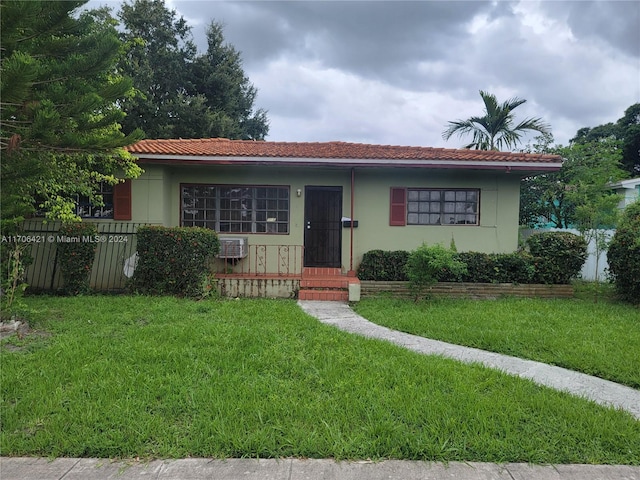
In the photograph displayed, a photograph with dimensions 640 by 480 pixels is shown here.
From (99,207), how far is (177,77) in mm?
14198

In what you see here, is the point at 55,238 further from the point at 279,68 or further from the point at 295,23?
the point at 279,68

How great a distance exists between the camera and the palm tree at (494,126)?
535 inches

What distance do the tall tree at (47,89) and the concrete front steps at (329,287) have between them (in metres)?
4.27

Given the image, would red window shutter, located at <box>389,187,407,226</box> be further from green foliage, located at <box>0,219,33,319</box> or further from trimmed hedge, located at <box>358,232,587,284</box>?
green foliage, located at <box>0,219,33,319</box>

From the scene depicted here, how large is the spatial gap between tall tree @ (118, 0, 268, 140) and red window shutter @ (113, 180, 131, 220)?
11.2 metres

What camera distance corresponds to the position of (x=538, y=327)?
5.50 meters

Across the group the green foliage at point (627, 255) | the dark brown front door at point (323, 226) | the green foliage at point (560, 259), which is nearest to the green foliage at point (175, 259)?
the dark brown front door at point (323, 226)

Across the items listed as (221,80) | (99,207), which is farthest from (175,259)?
(221,80)

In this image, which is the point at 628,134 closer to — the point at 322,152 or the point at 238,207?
the point at 322,152

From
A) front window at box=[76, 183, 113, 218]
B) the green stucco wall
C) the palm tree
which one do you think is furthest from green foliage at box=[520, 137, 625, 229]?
front window at box=[76, 183, 113, 218]

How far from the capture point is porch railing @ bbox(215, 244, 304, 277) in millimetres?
9070

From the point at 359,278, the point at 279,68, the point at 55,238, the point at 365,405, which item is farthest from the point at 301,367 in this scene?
the point at 279,68

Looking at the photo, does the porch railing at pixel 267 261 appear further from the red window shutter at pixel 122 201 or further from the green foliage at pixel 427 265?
the green foliage at pixel 427 265

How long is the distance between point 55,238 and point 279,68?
8523 millimetres
